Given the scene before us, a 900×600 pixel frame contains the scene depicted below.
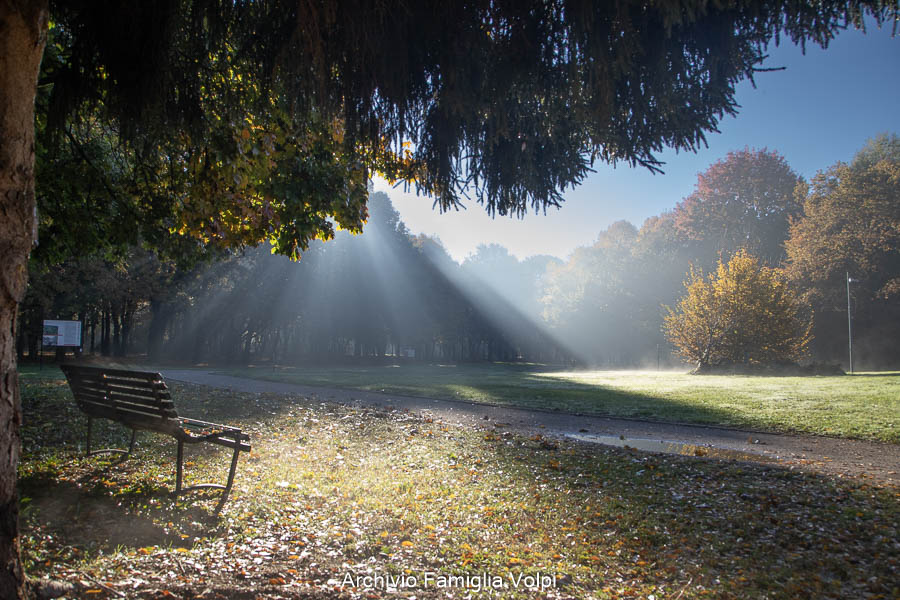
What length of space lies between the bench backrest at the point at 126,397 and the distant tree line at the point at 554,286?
2240 cm

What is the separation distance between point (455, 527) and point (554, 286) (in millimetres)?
57875

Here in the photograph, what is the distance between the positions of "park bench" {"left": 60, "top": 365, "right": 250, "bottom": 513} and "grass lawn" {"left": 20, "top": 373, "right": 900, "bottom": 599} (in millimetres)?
351

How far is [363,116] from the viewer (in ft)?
13.1

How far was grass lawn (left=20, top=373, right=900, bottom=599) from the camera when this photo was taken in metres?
3.22

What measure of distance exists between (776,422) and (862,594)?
798cm

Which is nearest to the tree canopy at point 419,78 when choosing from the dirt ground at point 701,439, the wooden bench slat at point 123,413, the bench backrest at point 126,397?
the bench backrest at point 126,397

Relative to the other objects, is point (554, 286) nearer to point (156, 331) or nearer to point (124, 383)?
point (156, 331)

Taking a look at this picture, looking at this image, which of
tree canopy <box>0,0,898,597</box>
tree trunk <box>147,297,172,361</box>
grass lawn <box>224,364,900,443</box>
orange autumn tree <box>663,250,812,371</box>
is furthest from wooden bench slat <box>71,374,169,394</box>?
tree trunk <box>147,297,172,361</box>

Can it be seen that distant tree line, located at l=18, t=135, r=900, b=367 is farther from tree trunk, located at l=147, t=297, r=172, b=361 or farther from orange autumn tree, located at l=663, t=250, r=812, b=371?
orange autumn tree, located at l=663, t=250, r=812, b=371

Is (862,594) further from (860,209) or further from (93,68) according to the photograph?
(860,209)

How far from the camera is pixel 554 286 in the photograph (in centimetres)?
6072

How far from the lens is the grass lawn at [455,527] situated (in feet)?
10.6

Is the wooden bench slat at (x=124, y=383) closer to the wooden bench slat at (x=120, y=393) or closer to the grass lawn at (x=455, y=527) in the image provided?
the wooden bench slat at (x=120, y=393)

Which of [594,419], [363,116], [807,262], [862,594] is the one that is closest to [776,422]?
[594,419]
